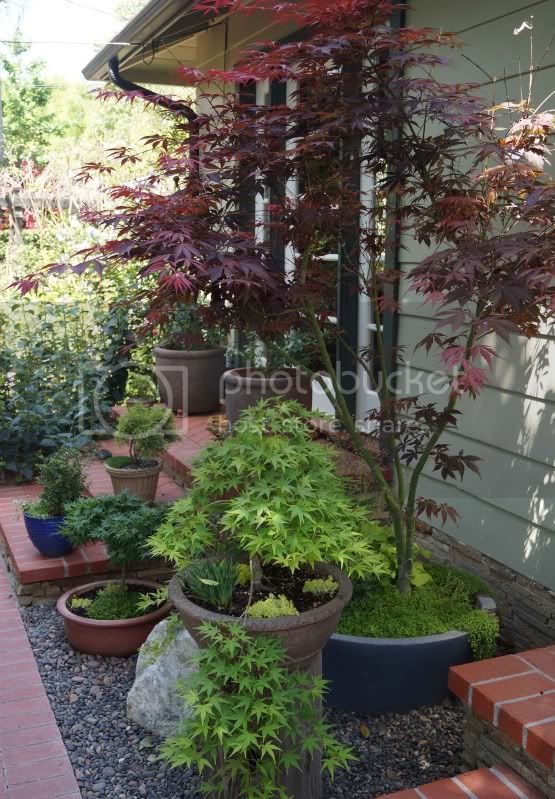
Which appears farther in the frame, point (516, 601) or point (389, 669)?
point (516, 601)

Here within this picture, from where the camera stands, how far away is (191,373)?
6.81 m

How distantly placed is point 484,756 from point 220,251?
6.43 ft

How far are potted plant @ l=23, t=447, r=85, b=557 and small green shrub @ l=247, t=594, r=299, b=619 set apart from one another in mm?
2078

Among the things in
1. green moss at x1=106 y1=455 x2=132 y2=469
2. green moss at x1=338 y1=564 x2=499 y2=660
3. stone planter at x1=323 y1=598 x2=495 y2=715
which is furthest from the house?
green moss at x1=106 y1=455 x2=132 y2=469

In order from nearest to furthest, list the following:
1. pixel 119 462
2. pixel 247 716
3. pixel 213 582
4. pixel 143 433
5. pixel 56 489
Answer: pixel 247 716 < pixel 213 582 < pixel 56 489 < pixel 143 433 < pixel 119 462

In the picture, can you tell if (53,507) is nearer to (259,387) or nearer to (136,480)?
(136,480)

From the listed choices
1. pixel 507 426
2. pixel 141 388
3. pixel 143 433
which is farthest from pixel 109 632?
pixel 141 388

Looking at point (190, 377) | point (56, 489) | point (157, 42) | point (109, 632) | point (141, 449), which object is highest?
point (157, 42)

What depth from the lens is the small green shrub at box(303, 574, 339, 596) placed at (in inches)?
103

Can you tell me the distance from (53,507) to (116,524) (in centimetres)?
84

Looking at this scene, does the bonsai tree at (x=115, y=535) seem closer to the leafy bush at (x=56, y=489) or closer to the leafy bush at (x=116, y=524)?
the leafy bush at (x=116, y=524)

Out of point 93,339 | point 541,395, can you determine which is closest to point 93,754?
point 541,395

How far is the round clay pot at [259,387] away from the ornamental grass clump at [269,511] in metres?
2.34

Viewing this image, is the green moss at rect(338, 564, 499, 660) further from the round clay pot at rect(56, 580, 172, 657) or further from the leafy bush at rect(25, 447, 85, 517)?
the leafy bush at rect(25, 447, 85, 517)
